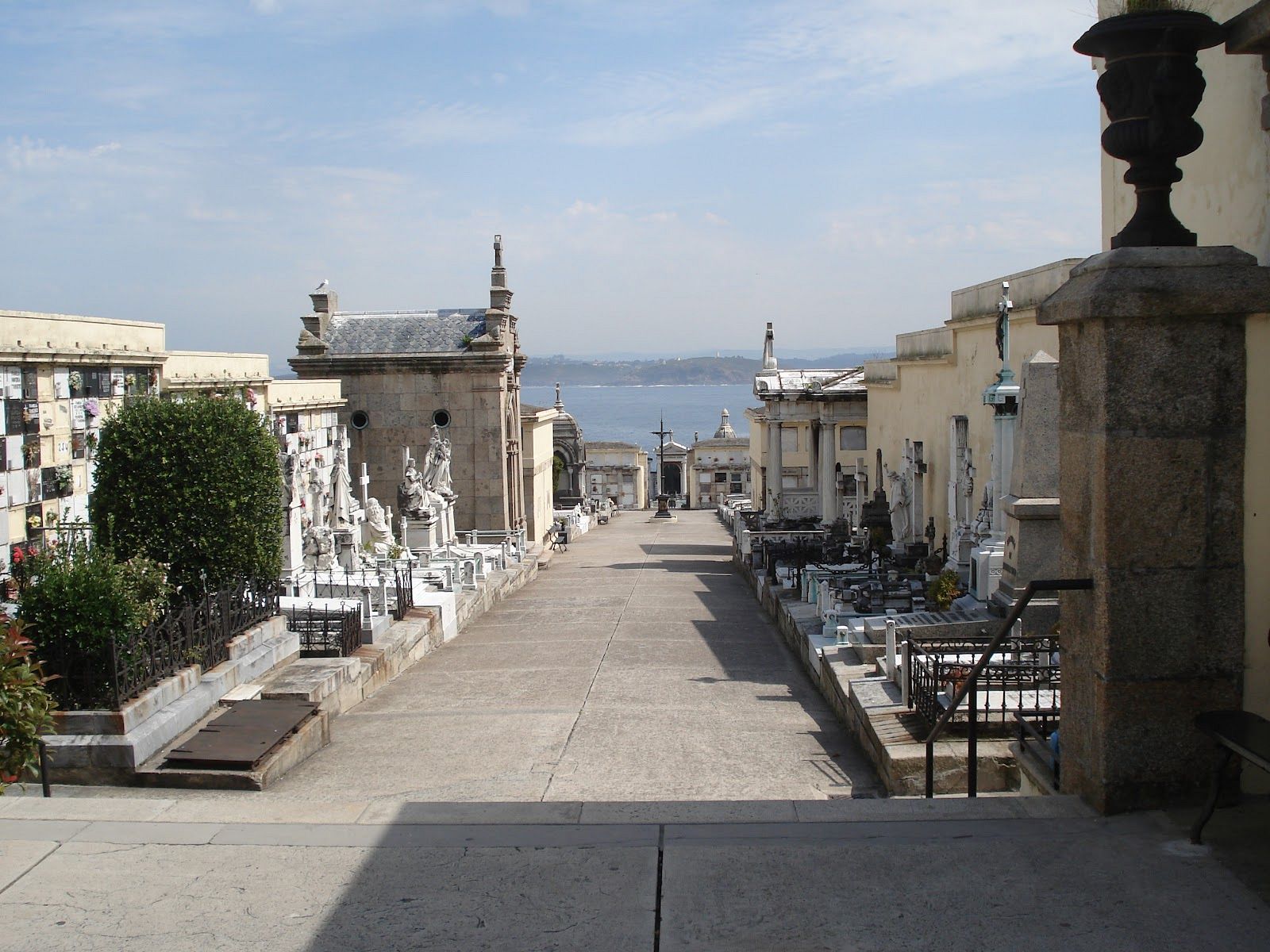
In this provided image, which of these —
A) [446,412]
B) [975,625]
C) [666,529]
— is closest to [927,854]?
[975,625]

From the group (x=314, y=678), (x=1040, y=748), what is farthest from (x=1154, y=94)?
A: (x=314, y=678)

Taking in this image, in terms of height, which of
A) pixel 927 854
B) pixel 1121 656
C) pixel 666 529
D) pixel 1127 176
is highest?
pixel 1127 176

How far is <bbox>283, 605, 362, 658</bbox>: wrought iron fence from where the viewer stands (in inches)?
535

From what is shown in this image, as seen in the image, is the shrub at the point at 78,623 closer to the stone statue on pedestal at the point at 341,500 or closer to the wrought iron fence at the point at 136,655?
the wrought iron fence at the point at 136,655

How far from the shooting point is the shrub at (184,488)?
12.0m

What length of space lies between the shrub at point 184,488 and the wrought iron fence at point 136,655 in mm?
1021

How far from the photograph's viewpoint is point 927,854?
5.05 m

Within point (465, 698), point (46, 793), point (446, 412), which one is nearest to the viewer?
point (46, 793)

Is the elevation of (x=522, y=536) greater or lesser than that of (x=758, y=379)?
lesser

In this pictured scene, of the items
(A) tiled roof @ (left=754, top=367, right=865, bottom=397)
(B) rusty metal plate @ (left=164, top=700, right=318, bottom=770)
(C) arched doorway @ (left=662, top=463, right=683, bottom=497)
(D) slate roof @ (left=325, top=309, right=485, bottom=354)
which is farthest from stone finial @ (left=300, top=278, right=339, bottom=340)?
(C) arched doorway @ (left=662, top=463, right=683, bottom=497)

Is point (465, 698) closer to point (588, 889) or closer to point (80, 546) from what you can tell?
point (80, 546)

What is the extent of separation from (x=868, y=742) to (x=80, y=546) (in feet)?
22.5

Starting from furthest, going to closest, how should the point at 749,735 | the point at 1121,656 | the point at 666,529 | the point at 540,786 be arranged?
the point at 666,529
the point at 749,735
the point at 540,786
the point at 1121,656

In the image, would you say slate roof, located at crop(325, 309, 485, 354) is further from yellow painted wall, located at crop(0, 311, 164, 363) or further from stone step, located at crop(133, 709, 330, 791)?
stone step, located at crop(133, 709, 330, 791)
